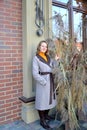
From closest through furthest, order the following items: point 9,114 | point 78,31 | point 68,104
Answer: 1. point 68,104
2. point 78,31
3. point 9,114

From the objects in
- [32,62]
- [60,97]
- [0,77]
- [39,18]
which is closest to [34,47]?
[32,62]

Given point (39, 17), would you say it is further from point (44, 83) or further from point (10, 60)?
point (44, 83)

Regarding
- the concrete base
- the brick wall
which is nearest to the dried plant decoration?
the concrete base

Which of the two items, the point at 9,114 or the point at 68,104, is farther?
the point at 9,114

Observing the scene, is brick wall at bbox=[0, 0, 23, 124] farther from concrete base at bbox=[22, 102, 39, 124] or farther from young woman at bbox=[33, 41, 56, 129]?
young woman at bbox=[33, 41, 56, 129]

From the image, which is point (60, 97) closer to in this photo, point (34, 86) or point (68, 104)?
point (68, 104)

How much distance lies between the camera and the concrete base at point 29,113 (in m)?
3.07

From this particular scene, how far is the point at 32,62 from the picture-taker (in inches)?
120

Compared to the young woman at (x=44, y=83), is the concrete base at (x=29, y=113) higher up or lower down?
lower down

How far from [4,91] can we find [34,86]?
1.77ft

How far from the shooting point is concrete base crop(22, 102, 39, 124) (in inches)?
121

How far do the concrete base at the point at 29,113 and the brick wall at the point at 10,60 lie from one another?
0.11m

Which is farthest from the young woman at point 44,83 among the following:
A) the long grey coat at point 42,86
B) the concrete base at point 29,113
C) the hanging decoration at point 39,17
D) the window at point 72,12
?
the window at point 72,12

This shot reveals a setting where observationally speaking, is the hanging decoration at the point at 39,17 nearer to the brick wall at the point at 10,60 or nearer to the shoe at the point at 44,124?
the brick wall at the point at 10,60
